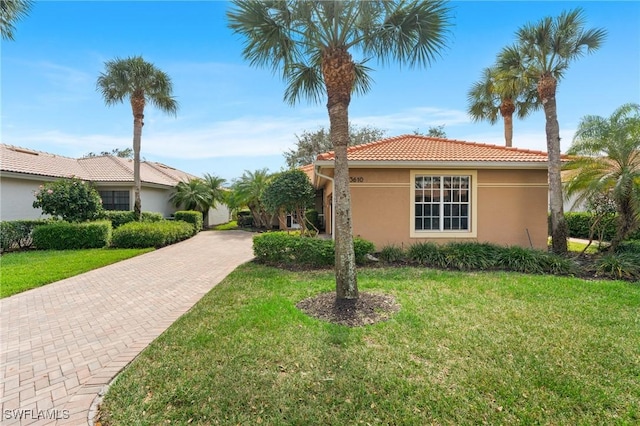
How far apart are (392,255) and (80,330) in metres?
8.62

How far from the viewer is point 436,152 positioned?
12.1m

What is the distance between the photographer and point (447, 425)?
2.90 metres

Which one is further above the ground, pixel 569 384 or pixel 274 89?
pixel 274 89

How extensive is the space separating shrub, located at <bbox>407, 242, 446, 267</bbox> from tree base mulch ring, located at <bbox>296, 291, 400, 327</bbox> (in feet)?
13.2

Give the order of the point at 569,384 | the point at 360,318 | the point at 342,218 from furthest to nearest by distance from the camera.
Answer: the point at 342,218, the point at 360,318, the point at 569,384

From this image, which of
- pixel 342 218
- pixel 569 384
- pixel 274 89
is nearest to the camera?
pixel 569 384

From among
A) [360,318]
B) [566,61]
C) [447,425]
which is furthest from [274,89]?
[566,61]

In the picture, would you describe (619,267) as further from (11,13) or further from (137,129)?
(137,129)

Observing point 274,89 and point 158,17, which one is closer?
point 274,89

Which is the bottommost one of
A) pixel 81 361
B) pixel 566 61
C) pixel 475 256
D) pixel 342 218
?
pixel 81 361

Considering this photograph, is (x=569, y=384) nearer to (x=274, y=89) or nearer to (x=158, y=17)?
(x=274, y=89)

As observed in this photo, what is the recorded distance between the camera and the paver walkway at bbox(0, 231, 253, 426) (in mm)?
3428

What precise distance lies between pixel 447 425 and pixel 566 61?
43.6ft

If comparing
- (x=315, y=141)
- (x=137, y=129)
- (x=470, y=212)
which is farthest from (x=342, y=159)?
(x=315, y=141)
